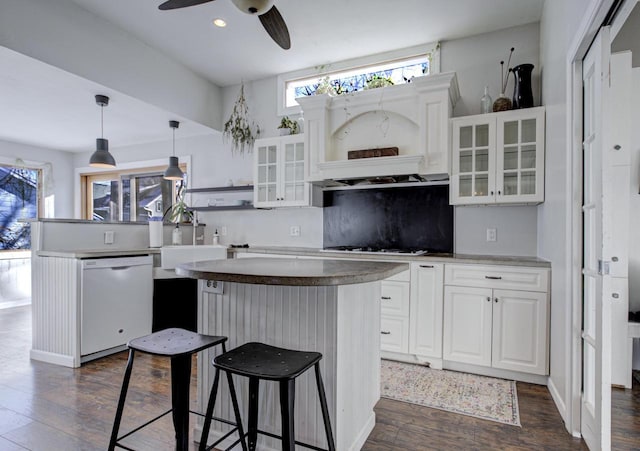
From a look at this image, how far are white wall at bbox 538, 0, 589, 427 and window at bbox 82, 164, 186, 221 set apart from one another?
4552 mm

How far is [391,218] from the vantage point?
381 centimetres

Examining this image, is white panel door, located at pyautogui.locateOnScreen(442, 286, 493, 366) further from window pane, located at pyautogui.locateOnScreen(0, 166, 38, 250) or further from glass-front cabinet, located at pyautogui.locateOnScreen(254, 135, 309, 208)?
window pane, located at pyautogui.locateOnScreen(0, 166, 38, 250)

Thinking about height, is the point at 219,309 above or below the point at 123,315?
above

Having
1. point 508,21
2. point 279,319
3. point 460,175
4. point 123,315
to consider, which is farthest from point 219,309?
point 508,21

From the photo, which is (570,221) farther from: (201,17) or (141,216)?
(141,216)

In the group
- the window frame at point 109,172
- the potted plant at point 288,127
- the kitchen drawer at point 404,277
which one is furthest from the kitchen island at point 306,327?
A: the window frame at point 109,172

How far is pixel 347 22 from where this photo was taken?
3.32 meters

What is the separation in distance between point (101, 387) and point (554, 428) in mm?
3053

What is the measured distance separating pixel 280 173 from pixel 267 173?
0.68ft

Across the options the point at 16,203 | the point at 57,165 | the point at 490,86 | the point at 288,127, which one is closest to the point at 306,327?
the point at 288,127

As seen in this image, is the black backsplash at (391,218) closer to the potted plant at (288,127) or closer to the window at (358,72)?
the potted plant at (288,127)

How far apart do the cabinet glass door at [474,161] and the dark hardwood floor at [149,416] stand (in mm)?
1614

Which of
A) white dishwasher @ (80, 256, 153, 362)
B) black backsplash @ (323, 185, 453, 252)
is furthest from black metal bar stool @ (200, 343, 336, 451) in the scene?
black backsplash @ (323, 185, 453, 252)

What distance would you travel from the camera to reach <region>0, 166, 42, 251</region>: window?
550 cm
